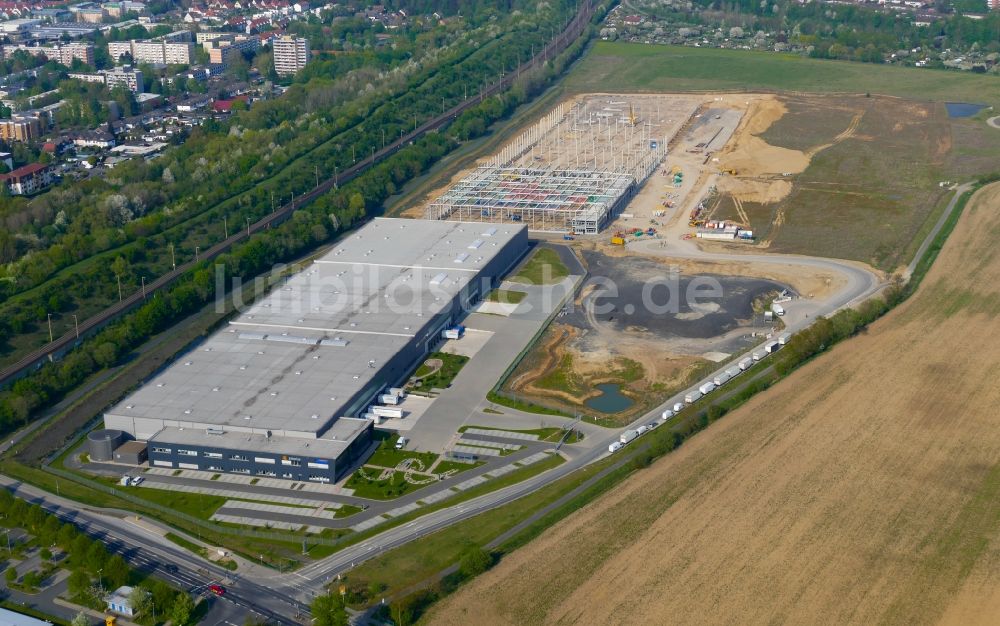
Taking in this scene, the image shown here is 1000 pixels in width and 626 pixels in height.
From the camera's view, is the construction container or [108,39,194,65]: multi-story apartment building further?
[108,39,194,65]: multi-story apartment building

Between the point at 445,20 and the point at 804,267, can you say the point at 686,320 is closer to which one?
the point at 804,267

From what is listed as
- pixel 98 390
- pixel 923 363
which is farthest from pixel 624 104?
pixel 98 390

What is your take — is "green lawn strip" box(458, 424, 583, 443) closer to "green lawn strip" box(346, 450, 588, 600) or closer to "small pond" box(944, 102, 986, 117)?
→ "green lawn strip" box(346, 450, 588, 600)

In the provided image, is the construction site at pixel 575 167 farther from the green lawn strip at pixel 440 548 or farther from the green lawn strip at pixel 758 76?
the green lawn strip at pixel 440 548

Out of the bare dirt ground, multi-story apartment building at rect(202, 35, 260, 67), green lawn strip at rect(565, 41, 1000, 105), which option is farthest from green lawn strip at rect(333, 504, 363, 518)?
multi-story apartment building at rect(202, 35, 260, 67)

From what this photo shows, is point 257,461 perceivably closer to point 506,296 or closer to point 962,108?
point 506,296

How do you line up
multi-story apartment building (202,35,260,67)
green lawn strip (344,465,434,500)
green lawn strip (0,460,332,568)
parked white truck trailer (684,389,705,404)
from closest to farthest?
1. green lawn strip (0,460,332,568)
2. green lawn strip (344,465,434,500)
3. parked white truck trailer (684,389,705,404)
4. multi-story apartment building (202,35,260,67)

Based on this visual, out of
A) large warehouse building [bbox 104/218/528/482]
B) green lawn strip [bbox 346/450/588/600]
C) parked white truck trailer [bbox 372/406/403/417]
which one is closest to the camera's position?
green lawn strip [bbox 346/450/588/600]

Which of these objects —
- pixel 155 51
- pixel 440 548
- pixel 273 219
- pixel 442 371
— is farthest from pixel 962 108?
pixel 155 51
